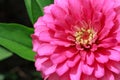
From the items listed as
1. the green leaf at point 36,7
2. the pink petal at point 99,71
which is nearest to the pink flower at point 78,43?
the pink petal at point 99,71

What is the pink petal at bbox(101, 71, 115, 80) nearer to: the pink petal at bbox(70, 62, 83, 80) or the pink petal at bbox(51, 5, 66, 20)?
the pink petal at bbox(70, 62, 83, 80)

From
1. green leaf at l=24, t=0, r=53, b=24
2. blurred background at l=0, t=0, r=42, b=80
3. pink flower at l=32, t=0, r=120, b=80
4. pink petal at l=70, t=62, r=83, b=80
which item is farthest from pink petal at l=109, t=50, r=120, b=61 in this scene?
blurred background at l=0, t=0, r=42, b=80

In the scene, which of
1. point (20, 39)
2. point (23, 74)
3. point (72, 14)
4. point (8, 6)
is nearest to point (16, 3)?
point (8, 6)

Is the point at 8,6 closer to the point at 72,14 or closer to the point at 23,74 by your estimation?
the point at 23,74

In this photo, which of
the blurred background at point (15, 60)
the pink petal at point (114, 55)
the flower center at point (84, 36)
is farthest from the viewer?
the blurred background at point (15, 60)

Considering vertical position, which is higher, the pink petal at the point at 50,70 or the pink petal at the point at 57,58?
the pink petal at the point at 57,58

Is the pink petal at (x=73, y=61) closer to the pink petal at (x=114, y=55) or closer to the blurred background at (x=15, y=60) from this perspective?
the pink petal at (x=114, y=55)

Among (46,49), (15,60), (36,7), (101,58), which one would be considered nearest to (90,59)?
(101,58)
